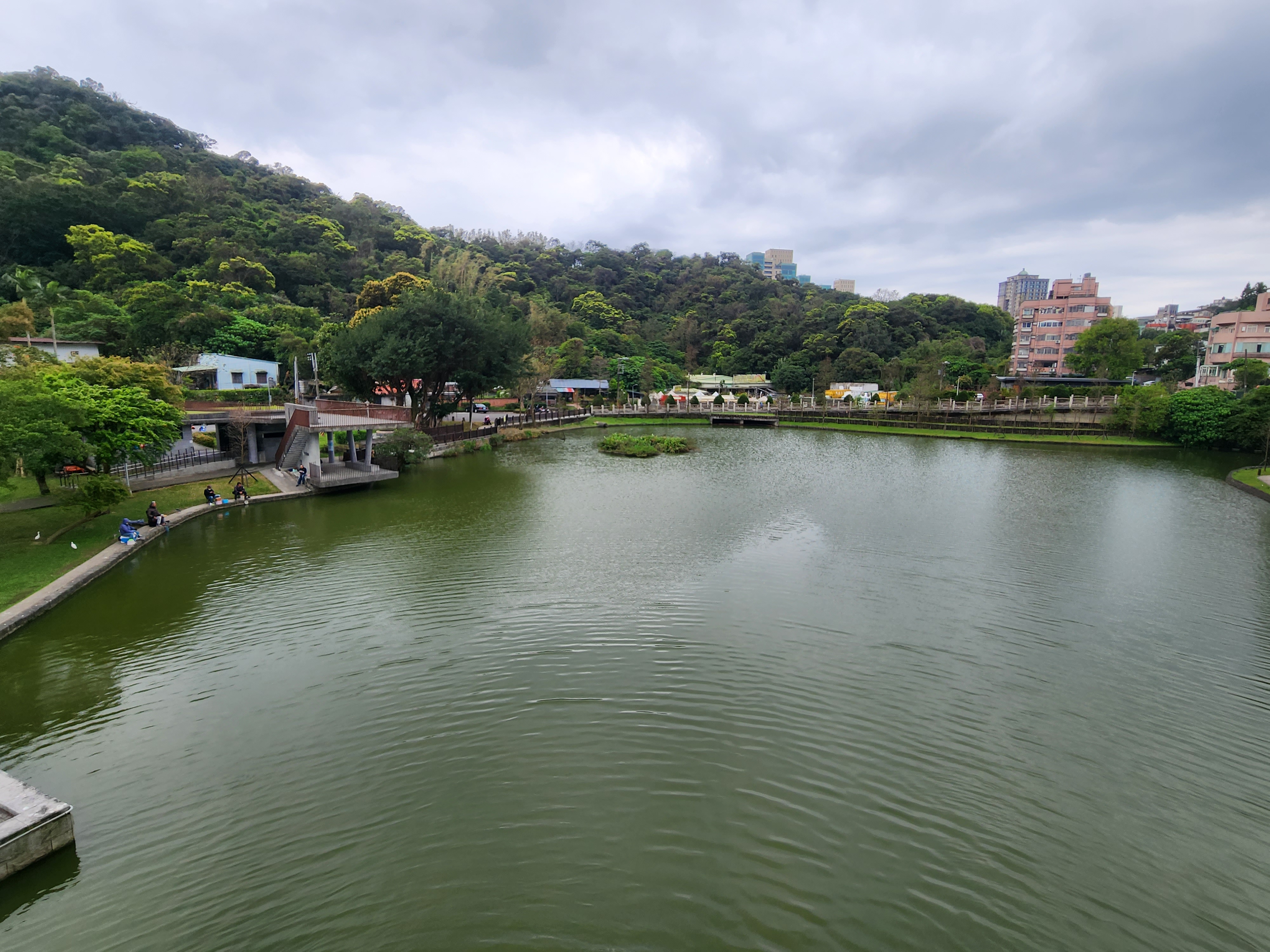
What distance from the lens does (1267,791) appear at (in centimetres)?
695

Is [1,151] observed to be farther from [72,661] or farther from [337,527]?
[72,661]

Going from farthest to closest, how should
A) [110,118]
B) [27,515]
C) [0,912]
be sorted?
[110,118]
[27,515]
[0,912]

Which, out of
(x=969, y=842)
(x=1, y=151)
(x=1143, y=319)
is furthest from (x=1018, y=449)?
(x=1143, y=319)

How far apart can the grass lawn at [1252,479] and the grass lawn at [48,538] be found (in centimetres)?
3876

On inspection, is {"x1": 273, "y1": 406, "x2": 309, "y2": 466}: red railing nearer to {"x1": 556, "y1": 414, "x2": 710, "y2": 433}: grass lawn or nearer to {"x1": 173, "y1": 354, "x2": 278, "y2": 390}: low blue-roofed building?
{"x1": 173, "y1": 354, "x2": 278, "y2": 390}: low blue-roofed building

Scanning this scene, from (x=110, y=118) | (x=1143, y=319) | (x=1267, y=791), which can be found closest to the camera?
(x=1267, y=791)

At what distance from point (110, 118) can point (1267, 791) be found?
107 meters

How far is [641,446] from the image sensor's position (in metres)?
36.0

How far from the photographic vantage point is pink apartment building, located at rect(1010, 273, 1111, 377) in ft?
223

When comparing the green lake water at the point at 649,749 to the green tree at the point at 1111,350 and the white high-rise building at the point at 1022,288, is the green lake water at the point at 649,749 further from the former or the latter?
the white high-rise building at the point at 1022,288

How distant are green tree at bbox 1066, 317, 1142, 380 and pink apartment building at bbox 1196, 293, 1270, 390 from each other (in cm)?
597

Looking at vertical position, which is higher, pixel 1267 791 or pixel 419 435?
pixel 419 435

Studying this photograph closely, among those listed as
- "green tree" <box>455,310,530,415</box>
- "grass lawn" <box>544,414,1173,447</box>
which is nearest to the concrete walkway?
"green tree" <box>455,310,530,415</box>

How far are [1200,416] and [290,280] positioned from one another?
78.4m
